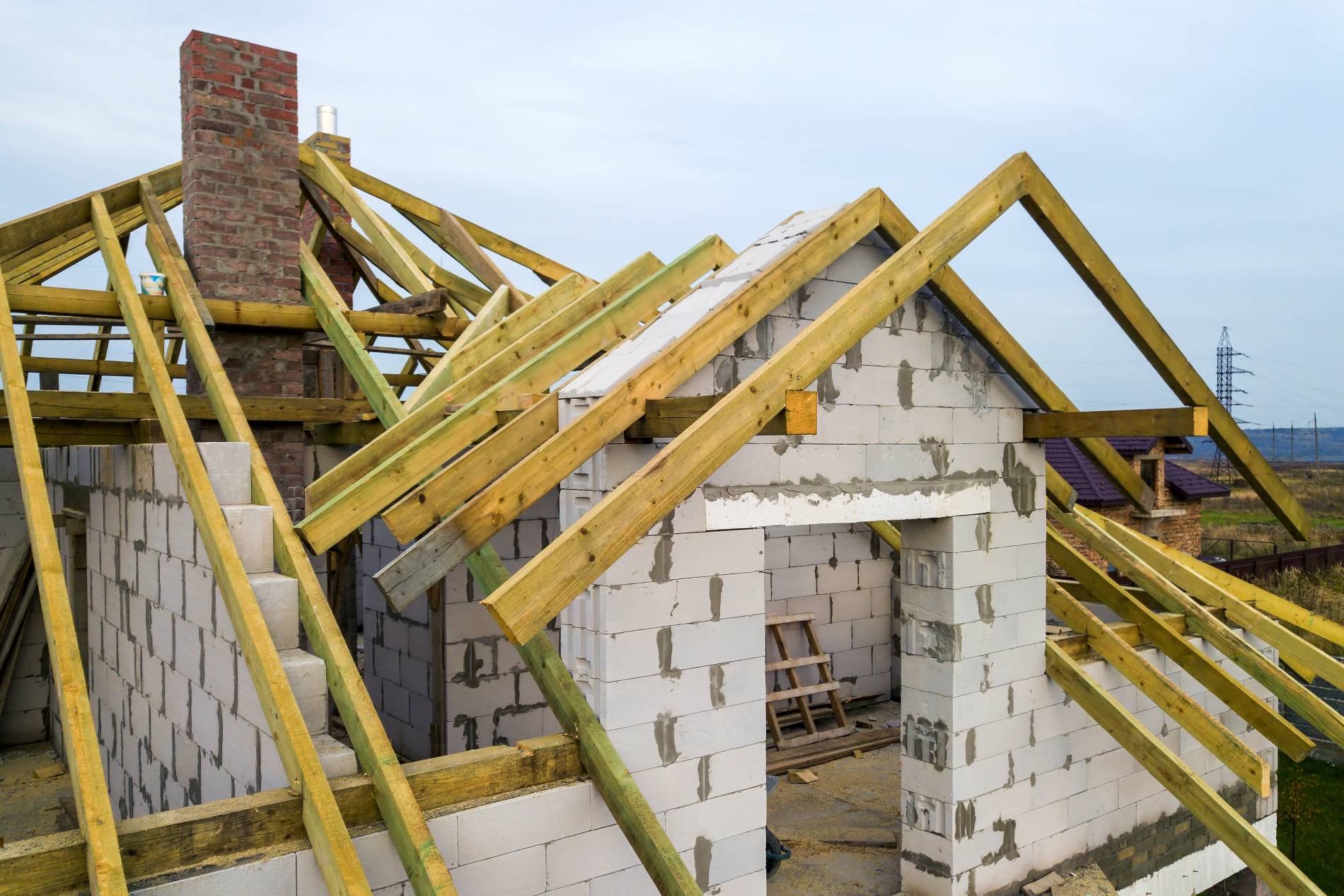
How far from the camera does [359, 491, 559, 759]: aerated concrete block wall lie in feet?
24.8

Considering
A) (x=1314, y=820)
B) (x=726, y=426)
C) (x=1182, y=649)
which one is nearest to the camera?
(x=726, y=426)

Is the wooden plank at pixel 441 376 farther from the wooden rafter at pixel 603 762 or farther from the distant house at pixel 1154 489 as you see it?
the distant house at pixel 1154 489

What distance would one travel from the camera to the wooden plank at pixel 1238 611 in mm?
7336

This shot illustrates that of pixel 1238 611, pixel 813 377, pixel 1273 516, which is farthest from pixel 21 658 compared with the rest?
pixel 1273 516

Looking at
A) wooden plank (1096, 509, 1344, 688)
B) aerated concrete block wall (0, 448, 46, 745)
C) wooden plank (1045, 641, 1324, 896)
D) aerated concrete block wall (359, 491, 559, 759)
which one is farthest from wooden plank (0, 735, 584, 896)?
aerated concrete block wall (0, 448, 46, 745)

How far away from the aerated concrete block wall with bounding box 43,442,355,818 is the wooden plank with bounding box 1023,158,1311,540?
4768 mm

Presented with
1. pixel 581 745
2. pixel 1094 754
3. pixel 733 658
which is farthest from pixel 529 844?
pixel 1094 754

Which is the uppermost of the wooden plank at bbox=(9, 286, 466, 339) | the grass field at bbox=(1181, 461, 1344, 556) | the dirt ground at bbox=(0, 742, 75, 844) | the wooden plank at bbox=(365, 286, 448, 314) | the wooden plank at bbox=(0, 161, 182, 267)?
the wooden plank at bbox=(0, 161, 182, 267)

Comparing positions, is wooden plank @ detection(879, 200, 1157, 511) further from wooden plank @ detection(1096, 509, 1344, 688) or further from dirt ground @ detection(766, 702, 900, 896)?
dirt ground @ detection(766, 702, 900, 896)

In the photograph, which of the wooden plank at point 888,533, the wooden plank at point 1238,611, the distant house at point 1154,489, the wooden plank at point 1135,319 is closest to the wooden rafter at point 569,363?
the wooden plank at point 1135,319

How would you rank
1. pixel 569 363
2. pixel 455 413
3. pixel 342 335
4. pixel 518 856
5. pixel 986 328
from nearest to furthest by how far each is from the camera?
pixel 518 856, pixel 455 413, pixel 569 363, pixel 986 328, pixel 342 335

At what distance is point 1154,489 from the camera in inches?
862

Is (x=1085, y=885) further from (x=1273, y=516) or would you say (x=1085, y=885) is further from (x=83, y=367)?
(x=1273, y=516)

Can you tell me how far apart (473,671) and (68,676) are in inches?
155
